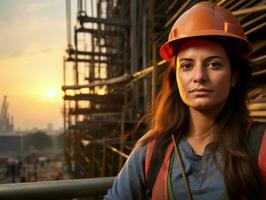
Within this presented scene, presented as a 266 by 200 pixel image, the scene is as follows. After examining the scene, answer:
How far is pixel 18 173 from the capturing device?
2480 centimetres

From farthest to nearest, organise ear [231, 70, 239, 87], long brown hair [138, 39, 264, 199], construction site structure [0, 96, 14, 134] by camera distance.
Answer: construction site structure [0, 96, 14, 134], ear [231, 70, 239, 87], long brown hair [138, 39, 264, 199]

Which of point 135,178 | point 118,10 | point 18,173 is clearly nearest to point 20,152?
point 18,173

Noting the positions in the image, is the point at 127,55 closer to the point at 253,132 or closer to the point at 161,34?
the point at 161,34

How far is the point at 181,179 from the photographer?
1.37 metres

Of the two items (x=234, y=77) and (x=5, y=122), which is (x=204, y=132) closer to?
(x=234, y=77)

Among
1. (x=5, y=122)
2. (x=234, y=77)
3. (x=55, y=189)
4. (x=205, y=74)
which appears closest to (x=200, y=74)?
(x=205, y=74)

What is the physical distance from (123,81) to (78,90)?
279 centimetres

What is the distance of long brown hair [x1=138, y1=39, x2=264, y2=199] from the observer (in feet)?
4.17

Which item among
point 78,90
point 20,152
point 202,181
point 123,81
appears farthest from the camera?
point 20,152

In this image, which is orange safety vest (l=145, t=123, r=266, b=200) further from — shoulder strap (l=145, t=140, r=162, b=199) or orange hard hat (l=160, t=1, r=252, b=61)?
orange hard hat (l=160, t=1, r=252, b=61)

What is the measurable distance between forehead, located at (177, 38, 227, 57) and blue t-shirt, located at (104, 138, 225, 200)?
38cm

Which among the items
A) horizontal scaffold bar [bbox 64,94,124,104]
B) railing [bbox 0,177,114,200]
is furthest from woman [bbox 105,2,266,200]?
horizontal scaffold bar [bbox 64,94,124,104]

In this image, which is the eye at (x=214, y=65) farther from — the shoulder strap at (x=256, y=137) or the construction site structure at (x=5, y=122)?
the construction site structure at (x=5, y=122)

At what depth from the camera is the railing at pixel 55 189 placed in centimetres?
162
